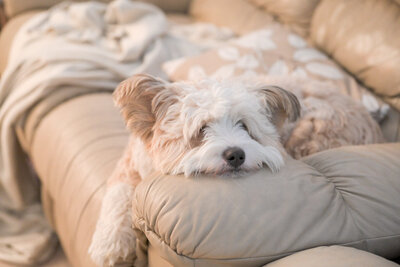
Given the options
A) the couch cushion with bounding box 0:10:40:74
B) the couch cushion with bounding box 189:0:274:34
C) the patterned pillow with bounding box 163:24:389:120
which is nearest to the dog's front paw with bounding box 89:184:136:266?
the patterned pillow with bounding box 163:24:389:120

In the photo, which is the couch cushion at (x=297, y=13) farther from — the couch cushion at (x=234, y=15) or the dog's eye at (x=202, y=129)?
the dog's eye at (x=202, y=129)

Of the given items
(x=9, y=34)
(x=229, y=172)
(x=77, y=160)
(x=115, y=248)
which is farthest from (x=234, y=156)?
(x=9, y=34)

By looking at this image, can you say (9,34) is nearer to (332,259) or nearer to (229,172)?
(229,172)

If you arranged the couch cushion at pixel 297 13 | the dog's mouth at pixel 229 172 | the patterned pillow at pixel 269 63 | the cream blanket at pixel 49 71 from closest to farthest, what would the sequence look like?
the dog's mouth at pixel 229 172, the patterned pillow at pixel 269 63, the cream blanket at pixel 49 71, the couch cushion at pixel 297 13

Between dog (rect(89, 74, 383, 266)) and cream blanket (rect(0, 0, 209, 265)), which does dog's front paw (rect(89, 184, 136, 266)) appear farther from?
cream blanket (rect(0, 0, 209, 265))

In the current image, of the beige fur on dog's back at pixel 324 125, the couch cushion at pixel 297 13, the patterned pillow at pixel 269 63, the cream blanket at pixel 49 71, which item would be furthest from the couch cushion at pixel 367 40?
the cream blanket at pixel 49 71

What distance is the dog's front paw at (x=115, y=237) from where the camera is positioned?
0.98 m

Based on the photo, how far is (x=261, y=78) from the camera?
4.49ft

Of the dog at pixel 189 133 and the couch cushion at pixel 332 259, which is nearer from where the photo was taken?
the couch cushion at pixel 332 259

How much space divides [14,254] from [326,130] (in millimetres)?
1410

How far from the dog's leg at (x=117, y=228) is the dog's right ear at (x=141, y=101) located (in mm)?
168

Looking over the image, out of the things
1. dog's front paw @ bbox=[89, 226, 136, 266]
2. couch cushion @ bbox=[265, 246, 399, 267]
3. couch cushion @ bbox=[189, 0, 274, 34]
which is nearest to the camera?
couch cushion @ bbox=[265, 246, 399, 267]

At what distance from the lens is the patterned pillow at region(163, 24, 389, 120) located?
1.67m

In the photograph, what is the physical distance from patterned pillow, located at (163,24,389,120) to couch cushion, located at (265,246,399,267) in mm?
987
